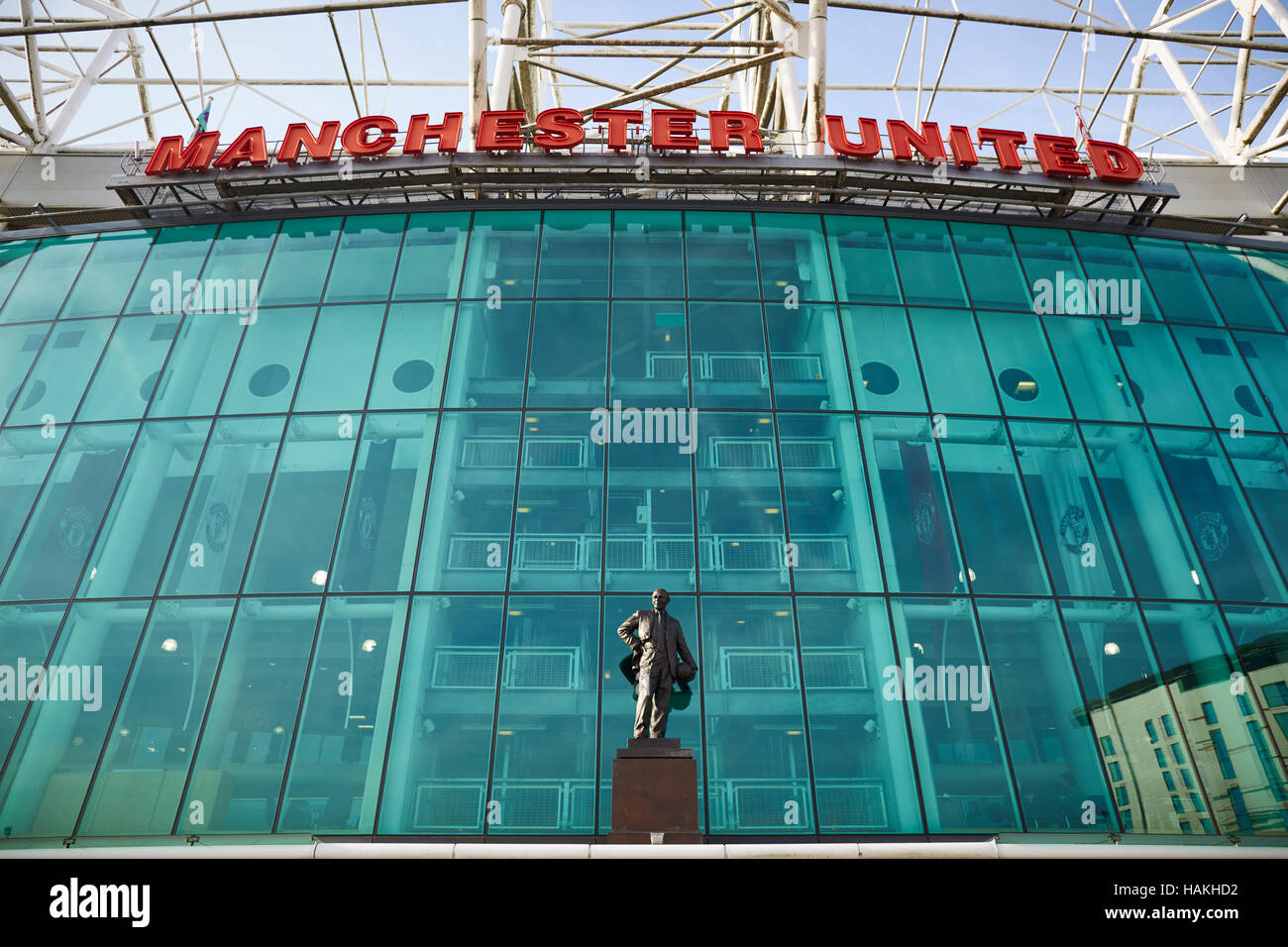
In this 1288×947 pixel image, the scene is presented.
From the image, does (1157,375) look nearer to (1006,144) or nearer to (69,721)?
(1006,144)

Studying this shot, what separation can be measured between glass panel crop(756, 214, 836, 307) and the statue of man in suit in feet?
36.9

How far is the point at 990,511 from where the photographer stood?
70.0ft

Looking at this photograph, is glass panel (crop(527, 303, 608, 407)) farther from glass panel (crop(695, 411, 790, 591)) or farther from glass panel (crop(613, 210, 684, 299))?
glass panel (crop(695, 411, 790, 591))

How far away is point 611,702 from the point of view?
61.1 ft

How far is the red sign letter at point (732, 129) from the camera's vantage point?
25.7 metres

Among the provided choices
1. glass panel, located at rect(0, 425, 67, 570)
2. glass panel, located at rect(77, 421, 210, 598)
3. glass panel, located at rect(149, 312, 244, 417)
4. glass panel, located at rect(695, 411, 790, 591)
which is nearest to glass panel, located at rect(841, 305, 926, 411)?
glass panel, located at rect(695, 411, 790, 591)

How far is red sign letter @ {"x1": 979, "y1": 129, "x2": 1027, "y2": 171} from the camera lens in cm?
2552

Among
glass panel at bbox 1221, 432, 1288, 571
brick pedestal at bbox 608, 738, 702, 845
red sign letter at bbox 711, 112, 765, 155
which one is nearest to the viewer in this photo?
brick pedestal at bbox 608, 738, 702, 845

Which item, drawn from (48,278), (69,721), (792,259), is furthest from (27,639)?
(792,259)

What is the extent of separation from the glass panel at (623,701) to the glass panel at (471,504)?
2888 millimetres

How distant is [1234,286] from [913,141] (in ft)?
35.1

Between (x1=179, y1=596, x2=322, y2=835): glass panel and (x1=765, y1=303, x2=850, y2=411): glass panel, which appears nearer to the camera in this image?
(x1=179, y1=596, x2=322, y2=835): glass panel

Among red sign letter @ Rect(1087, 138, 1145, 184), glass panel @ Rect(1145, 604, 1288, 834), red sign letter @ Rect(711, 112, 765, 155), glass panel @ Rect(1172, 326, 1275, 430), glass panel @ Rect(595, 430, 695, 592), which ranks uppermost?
red sign letter @ Rect(711, 112, 765, 155)

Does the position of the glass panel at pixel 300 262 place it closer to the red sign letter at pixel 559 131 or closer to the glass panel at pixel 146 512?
the glass panel at pixel 146 512
